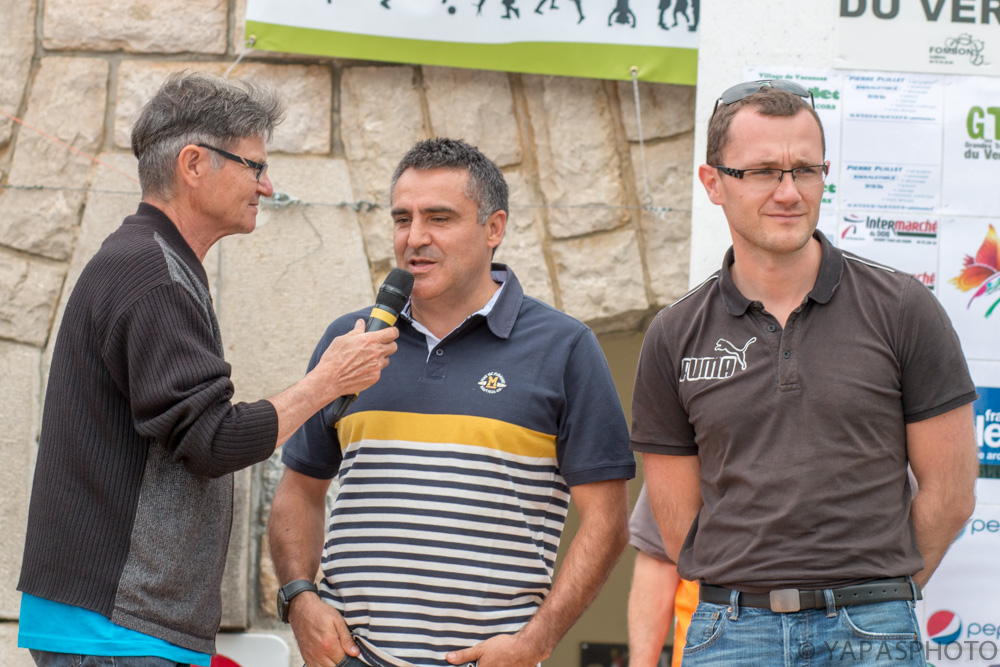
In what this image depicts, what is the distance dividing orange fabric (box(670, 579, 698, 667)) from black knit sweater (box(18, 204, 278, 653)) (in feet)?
3.17

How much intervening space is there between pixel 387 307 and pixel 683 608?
934mm

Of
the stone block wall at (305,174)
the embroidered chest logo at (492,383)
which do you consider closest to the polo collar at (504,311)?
the embroidered chest logo at (492,383)

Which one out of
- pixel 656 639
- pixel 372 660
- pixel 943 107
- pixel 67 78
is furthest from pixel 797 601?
pixel 67 78

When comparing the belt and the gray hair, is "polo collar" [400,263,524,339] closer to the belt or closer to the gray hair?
the gray hair

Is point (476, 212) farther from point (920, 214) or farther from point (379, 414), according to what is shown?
point (920, 214)

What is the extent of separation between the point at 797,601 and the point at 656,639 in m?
0.65

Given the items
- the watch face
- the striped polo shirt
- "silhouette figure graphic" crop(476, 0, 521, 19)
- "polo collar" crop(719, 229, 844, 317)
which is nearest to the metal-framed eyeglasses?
"polo collar" crop(719, 229, 844, 317)

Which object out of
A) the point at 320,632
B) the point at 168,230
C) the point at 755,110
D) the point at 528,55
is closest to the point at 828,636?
the point at 755,110

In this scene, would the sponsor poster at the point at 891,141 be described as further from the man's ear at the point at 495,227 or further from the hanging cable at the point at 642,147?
the man's ear at the point at 495,227

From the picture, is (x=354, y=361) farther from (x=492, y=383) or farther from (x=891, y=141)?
(x=891, y=141)

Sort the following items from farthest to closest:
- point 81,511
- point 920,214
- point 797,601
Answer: point 920,214 → point 81,511 → point 797,601

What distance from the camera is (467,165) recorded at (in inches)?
101

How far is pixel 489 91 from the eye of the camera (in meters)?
3.74

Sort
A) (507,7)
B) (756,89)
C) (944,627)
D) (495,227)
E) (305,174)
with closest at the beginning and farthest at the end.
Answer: (756,89)
(495,227)
(944,627)
(507,7)
(305,174)
